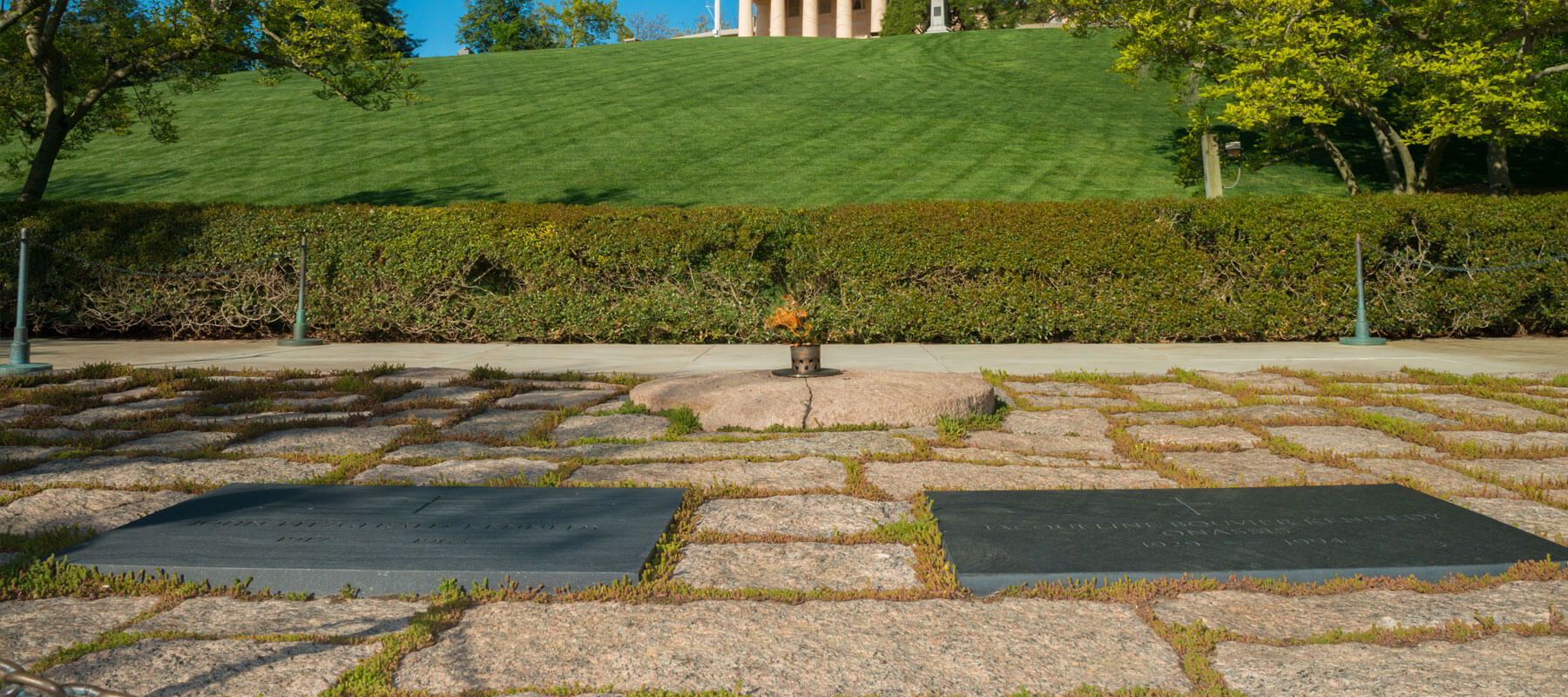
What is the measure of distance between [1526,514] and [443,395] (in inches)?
244

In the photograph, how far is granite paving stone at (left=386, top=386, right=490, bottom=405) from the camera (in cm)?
645

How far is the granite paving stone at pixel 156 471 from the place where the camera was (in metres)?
4.22

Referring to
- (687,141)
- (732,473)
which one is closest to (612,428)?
(732,473)

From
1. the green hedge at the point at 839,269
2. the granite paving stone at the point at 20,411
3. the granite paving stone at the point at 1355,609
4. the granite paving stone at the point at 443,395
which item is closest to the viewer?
the granite paving stone at the point at 1355,609

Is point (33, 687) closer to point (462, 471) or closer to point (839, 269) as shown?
point (462, 471)

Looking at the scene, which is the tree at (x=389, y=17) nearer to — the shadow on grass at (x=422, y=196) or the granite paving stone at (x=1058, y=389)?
the shadow on grass at (x=422, y=196)

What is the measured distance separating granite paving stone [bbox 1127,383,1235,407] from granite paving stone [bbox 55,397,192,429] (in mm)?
6658

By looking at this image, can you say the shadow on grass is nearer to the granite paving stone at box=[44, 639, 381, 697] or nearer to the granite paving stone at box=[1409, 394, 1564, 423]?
the granite paving stone at box=[1409, 394, 1564, 423]

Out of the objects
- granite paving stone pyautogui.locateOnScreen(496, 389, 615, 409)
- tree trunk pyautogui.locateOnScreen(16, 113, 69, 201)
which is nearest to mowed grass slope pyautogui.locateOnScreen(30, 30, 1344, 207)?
tree trunk pyautogui.locateOnScreen(16, 113, 69, 201)

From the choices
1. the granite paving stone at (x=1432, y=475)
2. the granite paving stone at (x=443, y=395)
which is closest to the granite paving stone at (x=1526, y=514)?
the granite paving stone at (x=1432, y=475)

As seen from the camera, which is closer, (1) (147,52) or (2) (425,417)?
(2) (425,417)

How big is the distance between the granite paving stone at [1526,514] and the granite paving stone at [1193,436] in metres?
1.24

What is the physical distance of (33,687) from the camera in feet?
3.72

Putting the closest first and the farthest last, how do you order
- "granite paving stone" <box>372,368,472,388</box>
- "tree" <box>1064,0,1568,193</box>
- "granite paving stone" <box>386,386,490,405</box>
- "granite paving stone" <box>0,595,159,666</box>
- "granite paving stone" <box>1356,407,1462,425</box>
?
"granite paving stone" <box>0,595,159,666</box>
"granite paving stone" <box>1356,407,1462,425</box>
"granite paving stone" <box>386,386,490,405</box>
"granite paving stone" <box>372,368,472,388</box>
"tree" <box>1064,0,1568,193</box>
